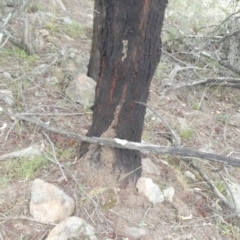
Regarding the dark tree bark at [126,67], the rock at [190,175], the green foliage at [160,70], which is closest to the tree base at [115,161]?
Result: the dark tree bark at [126,67]

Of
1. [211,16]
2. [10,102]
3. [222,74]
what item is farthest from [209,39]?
[10,102]

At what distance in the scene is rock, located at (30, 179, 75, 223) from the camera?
180 centimetres

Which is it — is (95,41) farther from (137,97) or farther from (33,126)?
(137,97)

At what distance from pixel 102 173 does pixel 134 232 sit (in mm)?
340

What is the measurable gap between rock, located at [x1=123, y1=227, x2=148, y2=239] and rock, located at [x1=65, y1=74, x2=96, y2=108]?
3.65 ft

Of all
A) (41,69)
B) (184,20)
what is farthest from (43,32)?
(184,20)

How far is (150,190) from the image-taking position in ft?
6.65

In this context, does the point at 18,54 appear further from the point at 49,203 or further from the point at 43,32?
the point at 49,203

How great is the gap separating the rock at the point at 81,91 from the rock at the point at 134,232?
3.65 ft

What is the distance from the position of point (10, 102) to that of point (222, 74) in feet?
6.77

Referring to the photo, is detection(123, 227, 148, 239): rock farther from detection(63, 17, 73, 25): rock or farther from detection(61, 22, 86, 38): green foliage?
detection(63, 17, 73, 25): rock

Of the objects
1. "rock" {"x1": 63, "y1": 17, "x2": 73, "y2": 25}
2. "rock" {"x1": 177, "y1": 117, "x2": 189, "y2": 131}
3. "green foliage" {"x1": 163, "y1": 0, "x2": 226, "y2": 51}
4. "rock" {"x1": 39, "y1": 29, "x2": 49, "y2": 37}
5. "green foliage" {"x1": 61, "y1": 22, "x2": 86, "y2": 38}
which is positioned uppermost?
"green foliage" {"x1": 163, "y1": 0, "x2": 226, "y2": 51}

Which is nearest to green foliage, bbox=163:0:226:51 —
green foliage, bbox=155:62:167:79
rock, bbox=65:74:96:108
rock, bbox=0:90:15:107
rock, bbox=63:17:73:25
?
green foliage, bbox=155:62:167:79

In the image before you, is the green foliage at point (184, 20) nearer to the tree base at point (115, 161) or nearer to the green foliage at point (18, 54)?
the green foliage at point (18, 54)
